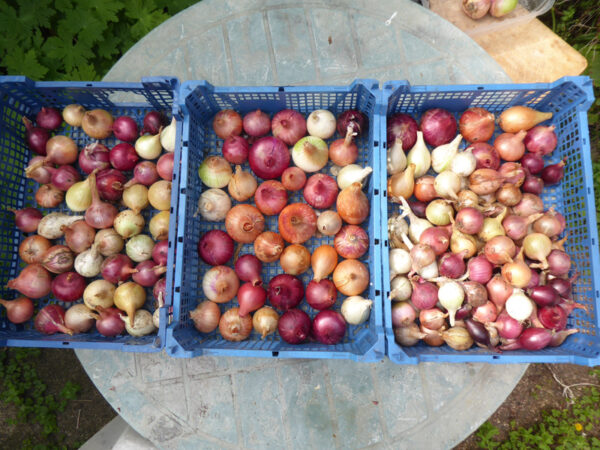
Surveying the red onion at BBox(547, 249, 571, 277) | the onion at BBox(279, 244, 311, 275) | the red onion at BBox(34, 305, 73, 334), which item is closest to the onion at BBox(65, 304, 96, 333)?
the red onion at BBox(34, 305, 73, 334)

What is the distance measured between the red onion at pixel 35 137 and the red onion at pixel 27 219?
42 centimetres

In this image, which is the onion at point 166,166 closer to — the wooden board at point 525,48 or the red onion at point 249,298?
the red onion at point 249,298

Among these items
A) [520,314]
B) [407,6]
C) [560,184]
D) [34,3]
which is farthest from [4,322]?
[560,184]

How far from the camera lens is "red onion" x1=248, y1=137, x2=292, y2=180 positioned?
79.4 inches

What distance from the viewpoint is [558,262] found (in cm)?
198

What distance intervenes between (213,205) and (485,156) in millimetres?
1661

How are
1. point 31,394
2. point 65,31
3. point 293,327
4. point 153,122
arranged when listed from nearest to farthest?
point 293,327 → point 153,122 → point 65,31 → point 31,394

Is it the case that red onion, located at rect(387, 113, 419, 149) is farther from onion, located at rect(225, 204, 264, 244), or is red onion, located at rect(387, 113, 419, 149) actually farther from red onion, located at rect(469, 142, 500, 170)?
onion, located at rect(225, 204, 264, 244)

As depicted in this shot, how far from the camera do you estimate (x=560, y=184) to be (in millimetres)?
2217

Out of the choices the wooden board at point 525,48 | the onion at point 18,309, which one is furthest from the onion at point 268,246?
the wooden board at point 525,48

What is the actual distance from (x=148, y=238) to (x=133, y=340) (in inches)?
23.4

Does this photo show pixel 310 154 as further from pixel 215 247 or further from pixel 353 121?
pixel 215 247

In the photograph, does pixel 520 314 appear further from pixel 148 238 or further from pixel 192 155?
pixel 148 238

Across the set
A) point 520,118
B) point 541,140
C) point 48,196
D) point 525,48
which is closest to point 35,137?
point 48,196
